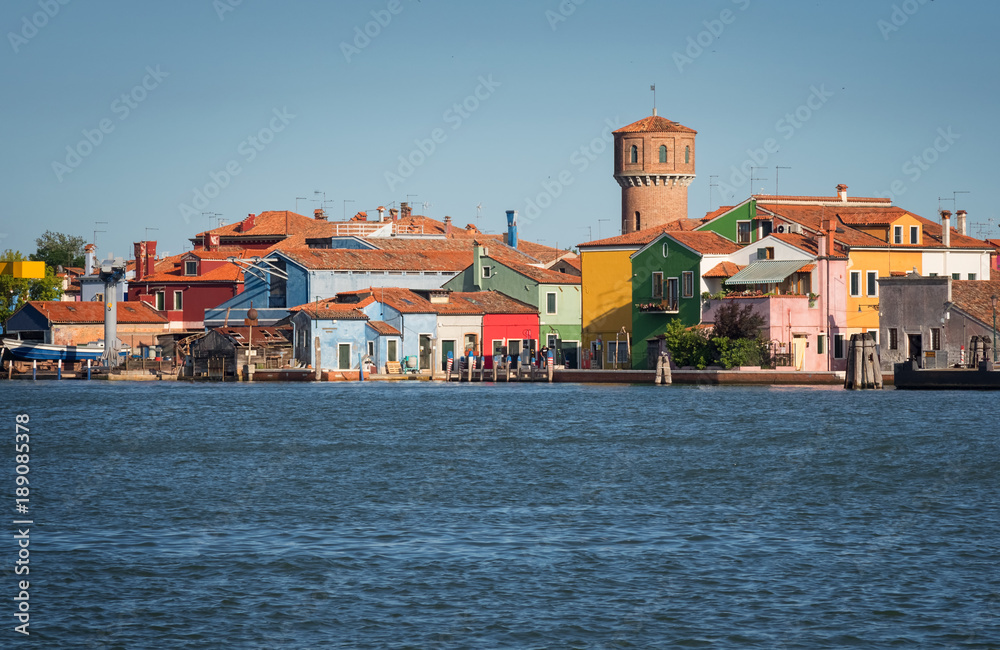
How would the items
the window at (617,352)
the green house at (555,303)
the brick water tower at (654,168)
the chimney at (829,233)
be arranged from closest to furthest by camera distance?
the chimney at (829,233) < the window at (617,352) < the green house at (555,303) < the brick water tower at (654,168)

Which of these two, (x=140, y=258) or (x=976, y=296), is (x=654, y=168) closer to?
(x=976, y=296)

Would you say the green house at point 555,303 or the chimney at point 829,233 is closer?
the chimney at point 829,233

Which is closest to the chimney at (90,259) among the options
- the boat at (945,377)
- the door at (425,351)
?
the door at (425,351)

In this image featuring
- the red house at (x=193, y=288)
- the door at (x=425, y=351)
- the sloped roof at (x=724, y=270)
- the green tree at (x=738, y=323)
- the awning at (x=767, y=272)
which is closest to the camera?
the green tree at (x=738, y=323)

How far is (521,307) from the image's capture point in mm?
71000

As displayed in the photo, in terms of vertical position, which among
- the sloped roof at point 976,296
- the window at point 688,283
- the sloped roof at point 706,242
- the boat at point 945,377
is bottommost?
the boat at point 945,377

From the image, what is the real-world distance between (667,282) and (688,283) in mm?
1502

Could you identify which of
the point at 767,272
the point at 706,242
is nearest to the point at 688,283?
the point at 706,242

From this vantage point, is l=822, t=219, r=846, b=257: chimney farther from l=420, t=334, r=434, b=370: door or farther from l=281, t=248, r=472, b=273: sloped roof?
l=281, t=248, r=472, b=273: sloped roof

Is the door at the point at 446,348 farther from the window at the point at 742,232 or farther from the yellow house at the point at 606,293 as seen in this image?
the window at the point at 742,232

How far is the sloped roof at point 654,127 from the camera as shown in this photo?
276 feet

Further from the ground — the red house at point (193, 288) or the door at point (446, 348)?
the red house at point (193, 288)

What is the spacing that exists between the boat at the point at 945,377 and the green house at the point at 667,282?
1082cm

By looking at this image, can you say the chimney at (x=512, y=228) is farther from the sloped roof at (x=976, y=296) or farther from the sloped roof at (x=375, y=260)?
the sloped roof at (x=976, y=296)
